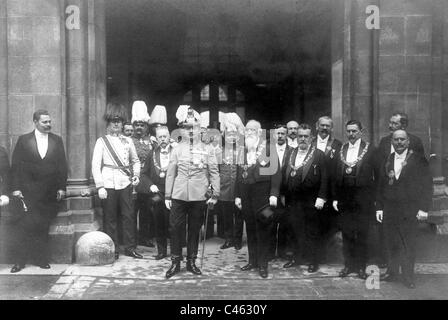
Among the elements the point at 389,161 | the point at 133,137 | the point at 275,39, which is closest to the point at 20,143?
the point at 133,137

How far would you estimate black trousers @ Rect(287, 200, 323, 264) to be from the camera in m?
6.67

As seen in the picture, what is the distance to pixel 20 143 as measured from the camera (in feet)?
21.9

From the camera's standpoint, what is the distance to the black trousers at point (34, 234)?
261 inches

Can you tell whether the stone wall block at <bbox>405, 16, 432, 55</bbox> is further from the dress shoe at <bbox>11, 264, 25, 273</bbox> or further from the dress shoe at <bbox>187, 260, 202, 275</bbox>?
the dress shoe at <bbox>11, 264, 25, 273</bbox>

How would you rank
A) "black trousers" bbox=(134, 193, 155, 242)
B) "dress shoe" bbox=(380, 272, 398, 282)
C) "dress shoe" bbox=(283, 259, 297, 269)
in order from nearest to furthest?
"dress shoe" bbox=(380, 272, 398, 282) < "dress shoe" bbox=(283, 259, 297, 269) < "black trousers" bbox=(134, 193, 155, 242)

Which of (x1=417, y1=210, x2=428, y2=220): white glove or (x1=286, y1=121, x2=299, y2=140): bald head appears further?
(x1=286, y1=121, x2=299, y2=140): bald head

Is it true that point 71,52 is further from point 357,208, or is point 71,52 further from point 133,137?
point 357,208

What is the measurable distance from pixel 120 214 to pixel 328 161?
9.38 ft

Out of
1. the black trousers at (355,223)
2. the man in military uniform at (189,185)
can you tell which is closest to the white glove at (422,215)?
the black trousers at (355,223)

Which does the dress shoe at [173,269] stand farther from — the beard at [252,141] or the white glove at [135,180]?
the beard at [252,141]

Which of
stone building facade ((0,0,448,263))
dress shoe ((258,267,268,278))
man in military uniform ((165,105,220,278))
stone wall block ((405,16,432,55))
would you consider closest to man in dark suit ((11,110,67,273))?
stone building facade ((0,0,448,263))

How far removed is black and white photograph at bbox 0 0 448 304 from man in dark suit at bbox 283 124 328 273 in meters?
0.02

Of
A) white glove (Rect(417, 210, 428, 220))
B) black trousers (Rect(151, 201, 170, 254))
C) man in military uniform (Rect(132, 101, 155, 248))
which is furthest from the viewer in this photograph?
man in military uniform (Rect(132, 101, 155, 248))
